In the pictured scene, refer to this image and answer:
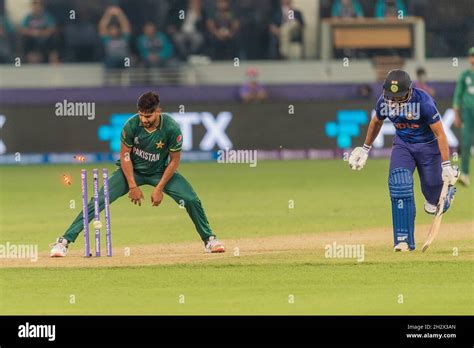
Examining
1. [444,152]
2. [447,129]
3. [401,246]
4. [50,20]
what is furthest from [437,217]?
[50,20]

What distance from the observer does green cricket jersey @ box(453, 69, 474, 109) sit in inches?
913

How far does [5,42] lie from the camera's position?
110 feet

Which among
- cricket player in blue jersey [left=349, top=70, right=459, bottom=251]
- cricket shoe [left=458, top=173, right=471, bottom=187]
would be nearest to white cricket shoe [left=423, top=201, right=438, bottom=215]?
cricket player in blue jersey [left=349, top=70, right=459, bottom=251]

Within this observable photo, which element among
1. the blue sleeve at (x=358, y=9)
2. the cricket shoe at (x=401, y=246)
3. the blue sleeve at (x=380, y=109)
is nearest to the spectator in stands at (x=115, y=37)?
the blue sleeve at (x=358, y=9)

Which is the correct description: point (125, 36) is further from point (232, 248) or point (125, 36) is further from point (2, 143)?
point (232, 248)

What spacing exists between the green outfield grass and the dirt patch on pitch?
13.1 inches

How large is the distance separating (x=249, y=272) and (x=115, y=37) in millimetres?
18778

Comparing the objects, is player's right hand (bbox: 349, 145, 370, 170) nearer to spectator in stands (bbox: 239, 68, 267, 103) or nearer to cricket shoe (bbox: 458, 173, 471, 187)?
cricket shoe (bbox: 458, 173, 471, 187)

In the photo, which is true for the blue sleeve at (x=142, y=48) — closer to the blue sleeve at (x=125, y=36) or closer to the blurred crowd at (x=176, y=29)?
the blurred crowd at (x=176, y=29)

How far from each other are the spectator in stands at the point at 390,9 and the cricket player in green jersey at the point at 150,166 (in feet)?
62.1

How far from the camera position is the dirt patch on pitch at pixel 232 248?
50.5 feet

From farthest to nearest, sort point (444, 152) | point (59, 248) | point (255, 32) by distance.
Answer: point (255, 32) < point (59, 248) < point (444, 152)

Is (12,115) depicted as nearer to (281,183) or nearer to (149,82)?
(149,82)

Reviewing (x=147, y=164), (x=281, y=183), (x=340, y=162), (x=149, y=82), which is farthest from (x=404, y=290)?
(x=149, y=82)
